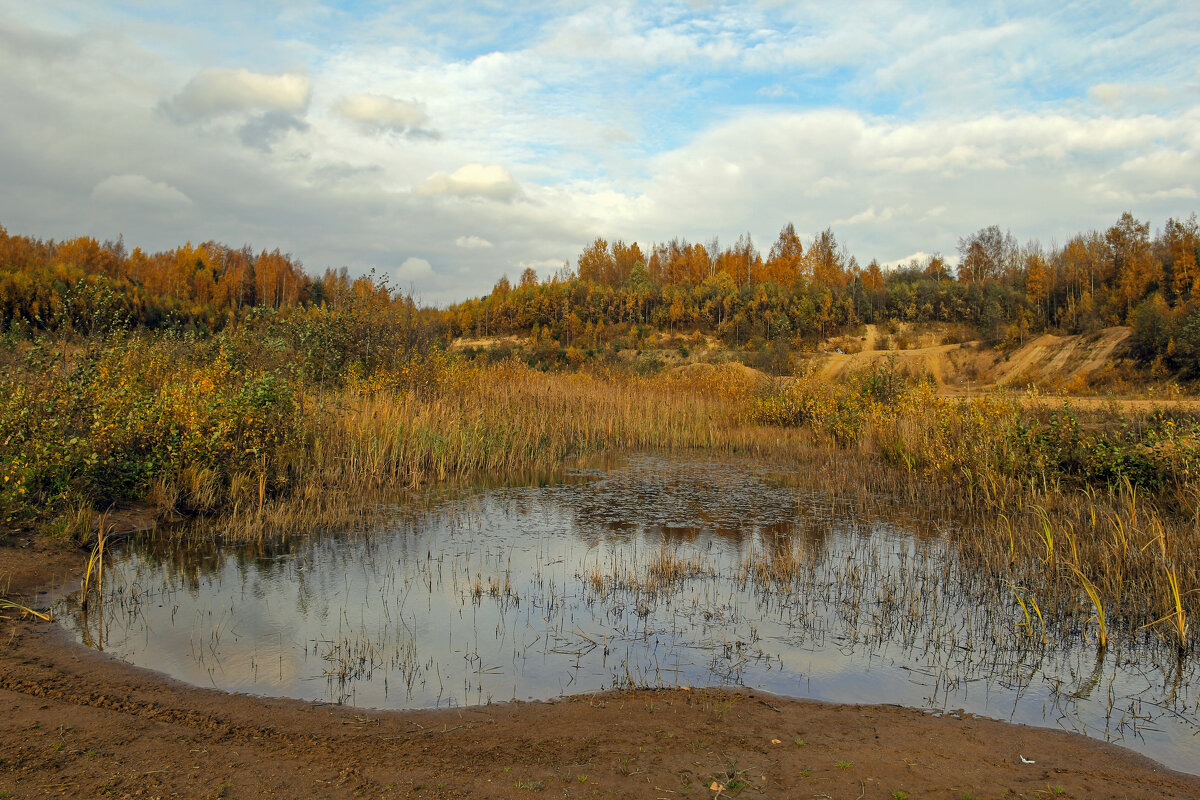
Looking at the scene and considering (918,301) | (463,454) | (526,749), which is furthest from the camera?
(918,301)

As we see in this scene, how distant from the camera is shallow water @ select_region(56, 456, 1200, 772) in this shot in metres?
4.41

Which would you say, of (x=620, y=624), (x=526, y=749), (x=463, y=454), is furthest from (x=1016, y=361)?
(x=526, y=749)

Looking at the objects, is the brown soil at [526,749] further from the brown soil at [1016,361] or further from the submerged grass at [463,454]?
the brown soil at [1016,361]

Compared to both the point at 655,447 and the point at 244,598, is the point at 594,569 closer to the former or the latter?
the point at 244,598

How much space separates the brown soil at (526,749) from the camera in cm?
313

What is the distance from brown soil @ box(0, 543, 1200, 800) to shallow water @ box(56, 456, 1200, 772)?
307 millimetres

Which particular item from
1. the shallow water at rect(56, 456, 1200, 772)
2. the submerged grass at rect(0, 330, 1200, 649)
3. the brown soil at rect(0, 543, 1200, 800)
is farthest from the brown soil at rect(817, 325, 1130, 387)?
the brown soil at rect(0, 543, 1200, 800)

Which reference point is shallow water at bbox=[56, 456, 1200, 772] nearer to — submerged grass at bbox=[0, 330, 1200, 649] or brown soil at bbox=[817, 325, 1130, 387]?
submerged grass at bbox=[0, 330, 1200, 649]

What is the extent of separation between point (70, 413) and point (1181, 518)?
1244 centimetres

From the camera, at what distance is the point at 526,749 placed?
3.53m

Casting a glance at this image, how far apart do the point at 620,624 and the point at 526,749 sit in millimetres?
2112

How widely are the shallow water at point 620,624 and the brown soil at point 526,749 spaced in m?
0.31

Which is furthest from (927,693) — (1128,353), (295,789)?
(1128,353)

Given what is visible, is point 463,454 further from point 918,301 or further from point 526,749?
point 918,301
